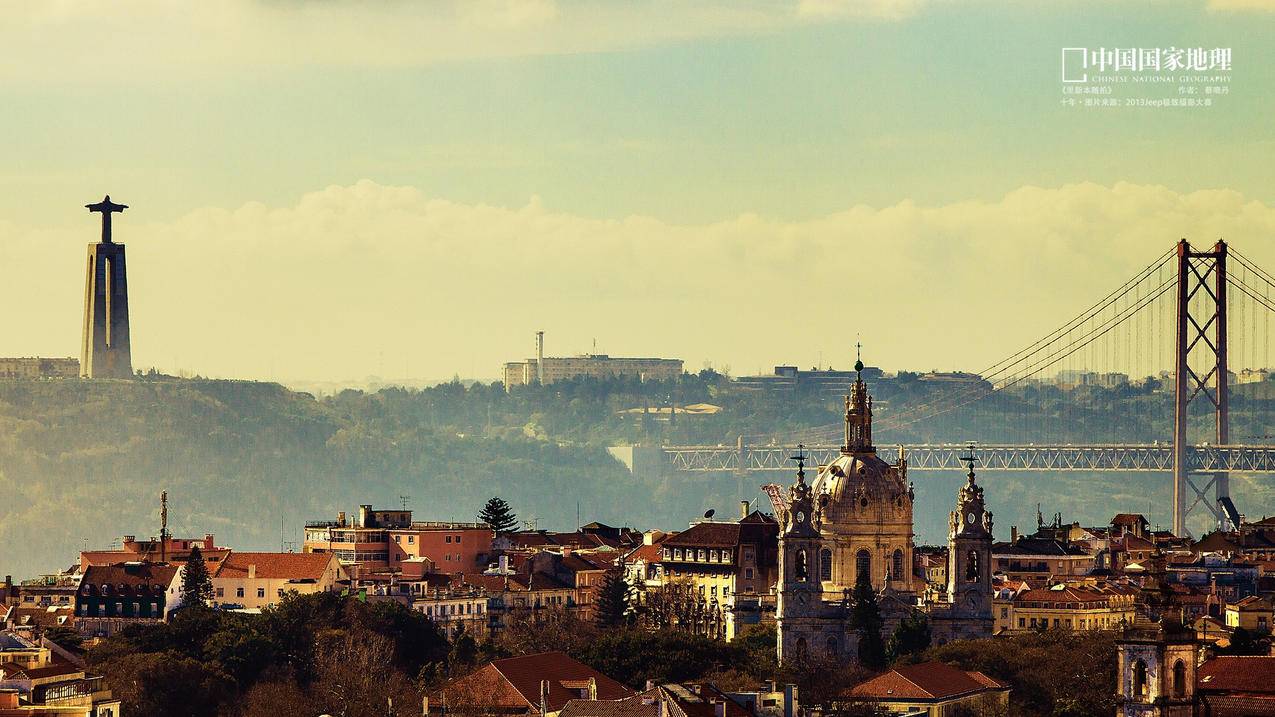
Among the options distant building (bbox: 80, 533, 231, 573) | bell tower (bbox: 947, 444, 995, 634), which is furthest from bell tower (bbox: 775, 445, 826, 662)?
distant building (bbox: 80, 533, 231, 573)

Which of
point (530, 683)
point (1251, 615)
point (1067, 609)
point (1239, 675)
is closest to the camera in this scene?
point (1239, 675)

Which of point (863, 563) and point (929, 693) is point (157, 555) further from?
point (929, 693)

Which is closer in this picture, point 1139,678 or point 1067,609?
point 1139,678

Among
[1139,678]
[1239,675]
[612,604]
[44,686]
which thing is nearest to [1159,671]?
[1139,678]

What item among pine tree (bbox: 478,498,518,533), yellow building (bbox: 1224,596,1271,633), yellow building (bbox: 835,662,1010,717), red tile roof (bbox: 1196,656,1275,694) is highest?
pine tree (bbox: 478,498,518,533)

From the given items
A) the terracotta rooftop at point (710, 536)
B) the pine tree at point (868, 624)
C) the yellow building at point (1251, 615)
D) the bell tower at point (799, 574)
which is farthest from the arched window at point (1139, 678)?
the terracotta rooftop at point (710, 536)

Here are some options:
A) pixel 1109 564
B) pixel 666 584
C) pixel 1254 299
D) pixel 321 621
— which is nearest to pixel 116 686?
pixel 321 621

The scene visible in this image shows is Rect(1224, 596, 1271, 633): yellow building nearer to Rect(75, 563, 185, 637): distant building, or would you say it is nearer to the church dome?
the church dome
